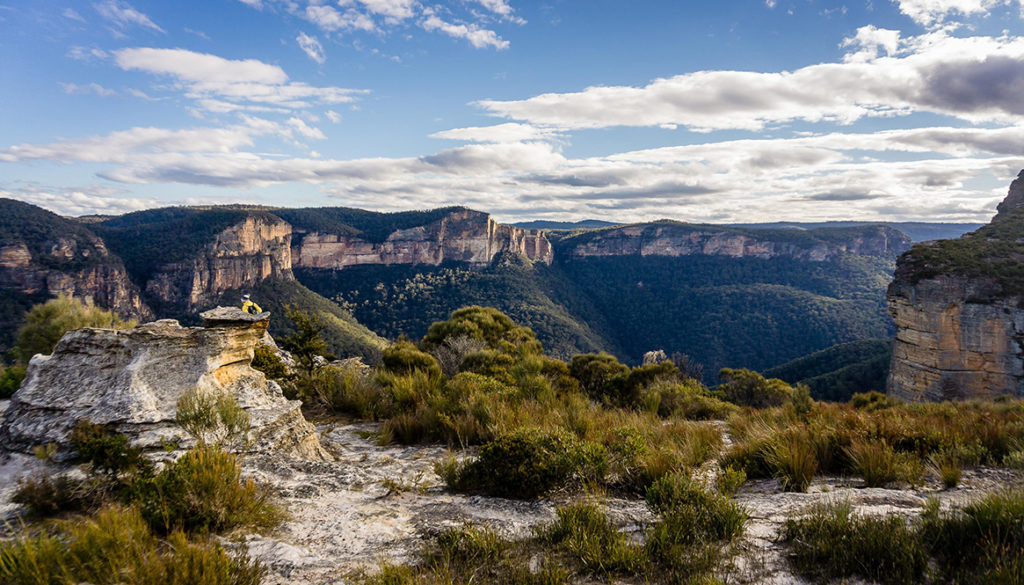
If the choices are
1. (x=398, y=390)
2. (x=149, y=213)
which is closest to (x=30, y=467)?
(x=398, y=390)

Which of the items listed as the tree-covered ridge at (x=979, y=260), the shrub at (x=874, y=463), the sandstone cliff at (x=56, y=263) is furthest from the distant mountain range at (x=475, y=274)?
the shrub at (x=874, y=463)

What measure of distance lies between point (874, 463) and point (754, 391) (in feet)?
56.1

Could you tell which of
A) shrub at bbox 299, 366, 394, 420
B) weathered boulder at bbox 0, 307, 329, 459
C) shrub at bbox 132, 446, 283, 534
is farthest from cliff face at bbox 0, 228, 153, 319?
shrub at bbox 132, 446, 283, 534

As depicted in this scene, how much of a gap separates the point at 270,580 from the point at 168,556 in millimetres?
591

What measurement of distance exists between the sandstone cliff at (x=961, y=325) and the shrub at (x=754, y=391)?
20717 millimetres

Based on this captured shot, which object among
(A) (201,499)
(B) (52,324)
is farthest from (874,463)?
(B) (52,324)

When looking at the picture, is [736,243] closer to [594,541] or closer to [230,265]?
[230,265]

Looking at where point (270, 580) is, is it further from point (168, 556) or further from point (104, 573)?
point (104, 573)

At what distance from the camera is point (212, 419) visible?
4.56 meters

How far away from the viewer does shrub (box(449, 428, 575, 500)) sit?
13.8 ft

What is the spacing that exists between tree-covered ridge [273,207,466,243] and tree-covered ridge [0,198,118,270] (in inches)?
2012

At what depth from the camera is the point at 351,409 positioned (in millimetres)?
8352

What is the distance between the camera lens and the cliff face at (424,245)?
118 m

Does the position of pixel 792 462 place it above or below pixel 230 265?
above
